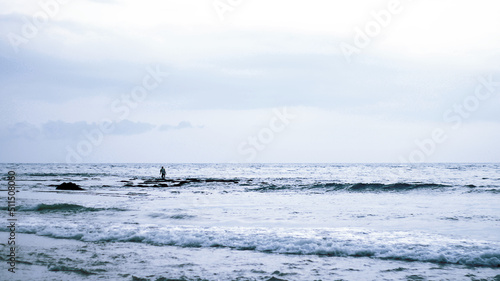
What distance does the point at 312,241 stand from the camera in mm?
10898

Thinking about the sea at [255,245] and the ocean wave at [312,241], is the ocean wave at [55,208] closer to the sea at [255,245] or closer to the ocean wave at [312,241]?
the sea at [255,245]

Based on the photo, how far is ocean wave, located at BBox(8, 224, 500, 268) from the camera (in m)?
9.48

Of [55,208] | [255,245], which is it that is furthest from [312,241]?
[55,208]

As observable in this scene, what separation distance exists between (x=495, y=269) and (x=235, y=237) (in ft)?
21.3

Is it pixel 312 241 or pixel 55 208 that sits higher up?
pixel 312 241

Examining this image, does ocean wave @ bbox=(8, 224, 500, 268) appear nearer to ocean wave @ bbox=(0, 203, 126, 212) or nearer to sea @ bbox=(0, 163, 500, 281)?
sea @ bbox=(0, 163, 500, 281)

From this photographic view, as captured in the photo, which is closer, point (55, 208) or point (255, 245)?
point (255, 245)

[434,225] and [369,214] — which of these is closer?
[434,225]

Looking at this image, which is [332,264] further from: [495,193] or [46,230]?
[495,193]

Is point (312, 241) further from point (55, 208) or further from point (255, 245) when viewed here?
point (55, 208)

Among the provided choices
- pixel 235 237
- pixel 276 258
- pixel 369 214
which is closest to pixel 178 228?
pixel 235 237

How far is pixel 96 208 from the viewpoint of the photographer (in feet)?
65.3

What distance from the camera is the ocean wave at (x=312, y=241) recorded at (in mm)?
9477

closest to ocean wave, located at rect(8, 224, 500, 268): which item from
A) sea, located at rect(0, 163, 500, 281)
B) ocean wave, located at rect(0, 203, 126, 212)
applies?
sea, located at rect(0, 163, 500, 281)
